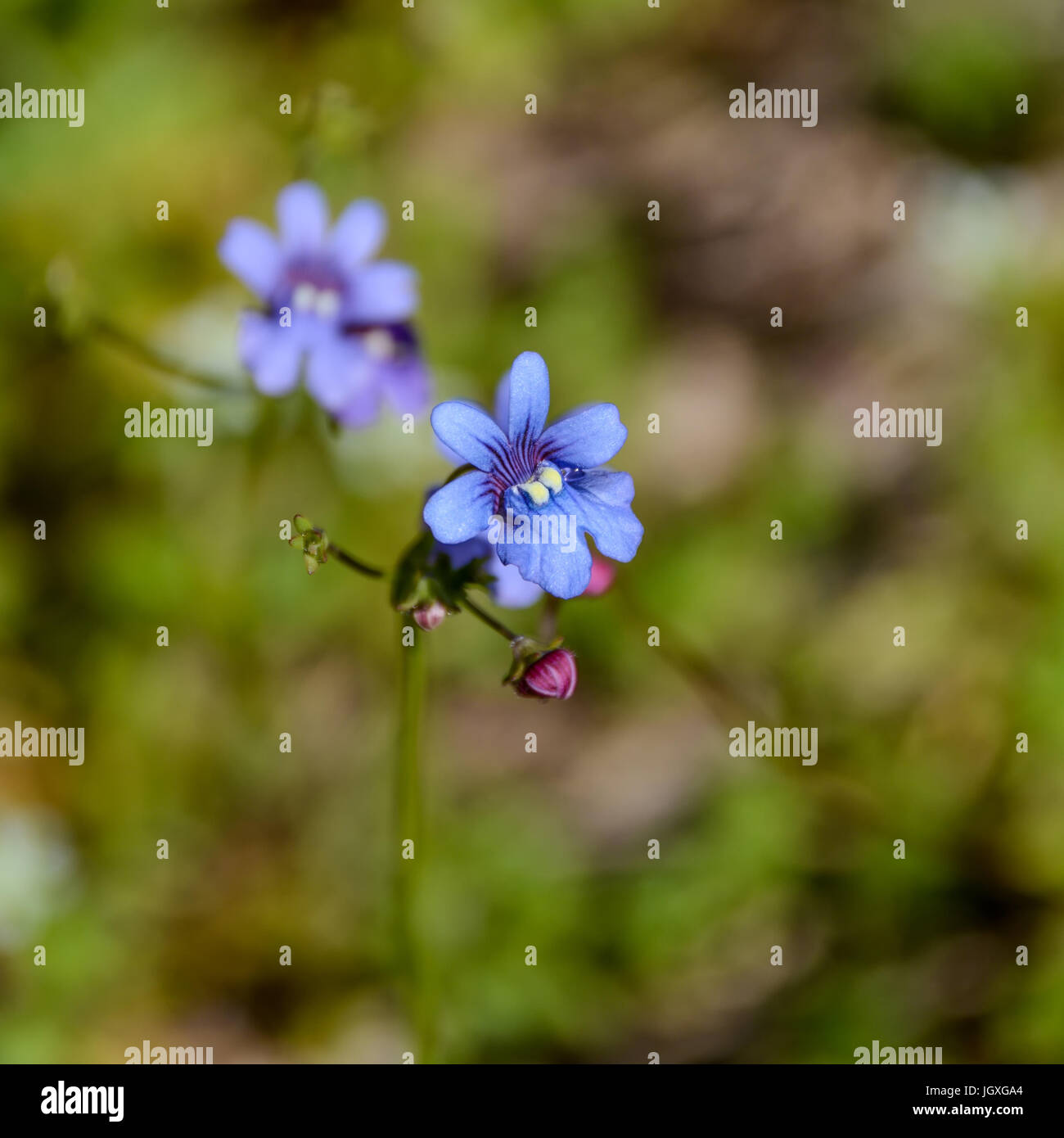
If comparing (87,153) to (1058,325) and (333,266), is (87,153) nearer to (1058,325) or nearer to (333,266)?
(333,266)

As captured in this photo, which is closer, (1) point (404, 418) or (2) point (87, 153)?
(1) point (404, 418)

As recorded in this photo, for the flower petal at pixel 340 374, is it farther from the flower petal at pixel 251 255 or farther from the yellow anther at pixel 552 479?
the yellow anther at pixel 552 479

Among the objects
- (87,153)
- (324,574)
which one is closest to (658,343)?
(324,574)

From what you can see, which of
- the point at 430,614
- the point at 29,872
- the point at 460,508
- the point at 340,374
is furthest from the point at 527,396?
the point at 29,872

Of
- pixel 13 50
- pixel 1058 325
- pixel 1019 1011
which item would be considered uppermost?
pixel 13 50

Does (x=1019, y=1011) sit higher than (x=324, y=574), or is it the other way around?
(x=324, y=574)

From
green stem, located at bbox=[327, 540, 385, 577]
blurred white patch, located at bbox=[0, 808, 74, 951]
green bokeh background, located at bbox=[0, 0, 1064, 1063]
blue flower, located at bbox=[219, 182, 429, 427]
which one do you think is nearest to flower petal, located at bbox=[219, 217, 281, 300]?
blue flower, located at bbox=[219, 182, 429, 427]
